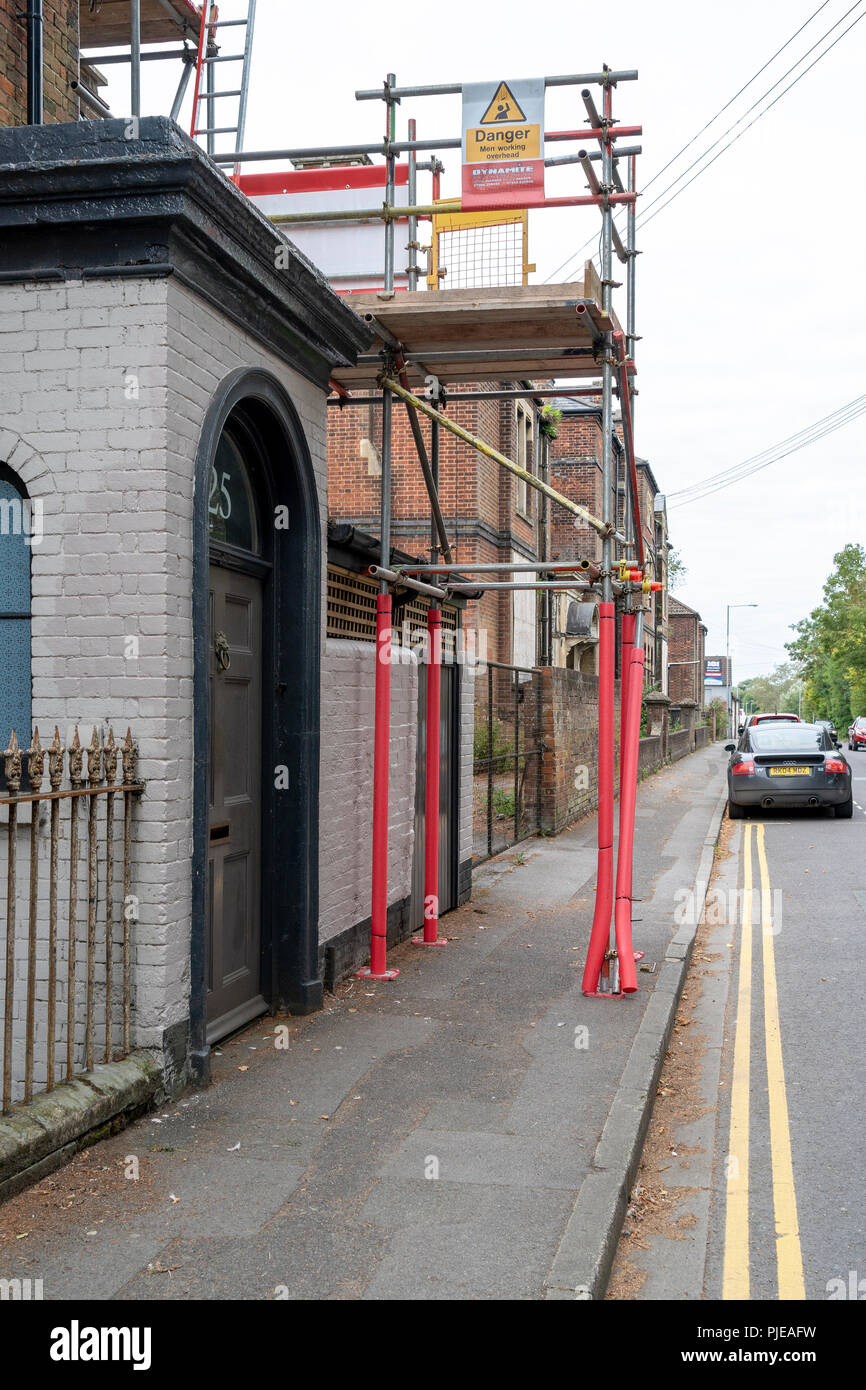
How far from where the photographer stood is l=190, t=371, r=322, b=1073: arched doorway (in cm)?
626

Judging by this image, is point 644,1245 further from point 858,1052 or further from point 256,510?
point 256,510

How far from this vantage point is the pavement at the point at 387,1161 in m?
3.83

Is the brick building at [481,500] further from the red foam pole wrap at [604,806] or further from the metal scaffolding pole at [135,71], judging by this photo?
the metal scaffolding pole at [135,71]

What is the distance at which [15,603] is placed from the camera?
5402 mm

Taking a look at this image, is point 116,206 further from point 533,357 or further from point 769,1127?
point 769,1127

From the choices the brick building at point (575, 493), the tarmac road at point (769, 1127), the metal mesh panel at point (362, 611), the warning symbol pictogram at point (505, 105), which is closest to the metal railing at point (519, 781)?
the tarmac road at point (769, 1127)

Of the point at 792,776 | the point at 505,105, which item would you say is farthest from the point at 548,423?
the point at 505,105

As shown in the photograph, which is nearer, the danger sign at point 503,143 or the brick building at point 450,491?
the danger sign at point 503,143

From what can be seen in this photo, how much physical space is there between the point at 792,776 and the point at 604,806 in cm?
1222

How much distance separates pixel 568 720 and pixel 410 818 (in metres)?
7.81

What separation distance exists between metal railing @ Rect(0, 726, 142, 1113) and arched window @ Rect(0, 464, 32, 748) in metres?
0.29

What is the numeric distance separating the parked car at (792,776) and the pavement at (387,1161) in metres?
11.2

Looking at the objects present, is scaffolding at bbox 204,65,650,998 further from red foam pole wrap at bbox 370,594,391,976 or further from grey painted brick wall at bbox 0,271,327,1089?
grey painted brick wall at bbox 0,271,327,1089

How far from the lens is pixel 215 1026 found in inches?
244
